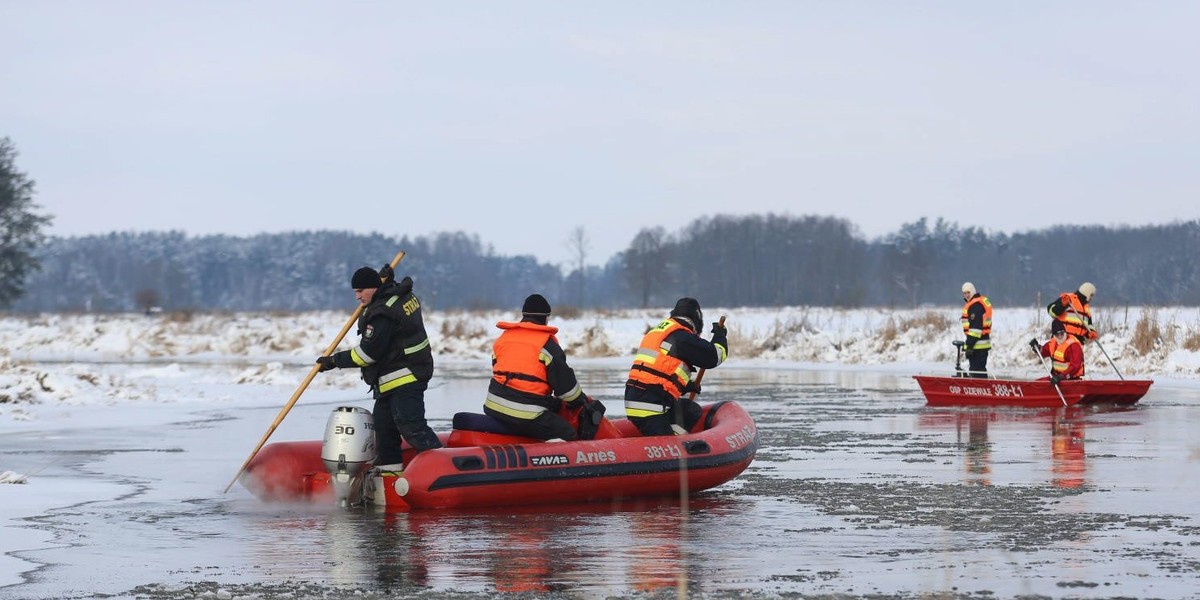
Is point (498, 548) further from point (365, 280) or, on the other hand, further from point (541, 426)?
point (365, 280)

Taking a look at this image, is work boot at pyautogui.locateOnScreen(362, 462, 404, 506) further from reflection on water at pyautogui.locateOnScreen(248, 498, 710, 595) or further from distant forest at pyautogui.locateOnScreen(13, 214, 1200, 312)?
distant forest at pyautogui.locateOnScreen(13, 214, 1200, 312)

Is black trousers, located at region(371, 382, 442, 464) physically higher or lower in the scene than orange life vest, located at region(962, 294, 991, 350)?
lower

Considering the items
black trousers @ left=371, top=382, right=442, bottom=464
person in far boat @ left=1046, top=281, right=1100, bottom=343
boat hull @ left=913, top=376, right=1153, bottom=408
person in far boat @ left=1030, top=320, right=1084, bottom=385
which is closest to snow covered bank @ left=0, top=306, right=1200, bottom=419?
person in far boat @ left=1046, top=281, right=1100, bottom=343

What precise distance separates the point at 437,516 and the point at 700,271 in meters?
133

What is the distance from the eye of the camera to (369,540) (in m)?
9.70

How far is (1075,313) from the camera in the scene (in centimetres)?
2261

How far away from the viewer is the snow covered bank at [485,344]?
26.7 meters

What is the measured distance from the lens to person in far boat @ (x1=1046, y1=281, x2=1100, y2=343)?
22500mm

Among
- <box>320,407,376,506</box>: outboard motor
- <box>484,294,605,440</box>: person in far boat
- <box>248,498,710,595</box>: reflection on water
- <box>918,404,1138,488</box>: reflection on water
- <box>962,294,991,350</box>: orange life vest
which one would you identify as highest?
<box>962,294,991,350</box>: orange life vest

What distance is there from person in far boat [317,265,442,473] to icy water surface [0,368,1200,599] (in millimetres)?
747

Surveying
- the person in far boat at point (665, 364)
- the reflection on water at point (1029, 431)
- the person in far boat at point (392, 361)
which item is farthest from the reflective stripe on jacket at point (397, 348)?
the reflection on water at point (1029, 431)

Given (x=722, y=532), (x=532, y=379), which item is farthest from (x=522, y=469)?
(x=722, y=532)

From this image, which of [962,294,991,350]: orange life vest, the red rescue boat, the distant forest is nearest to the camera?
the red rescue boat

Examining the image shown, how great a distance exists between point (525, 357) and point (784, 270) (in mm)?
132035
